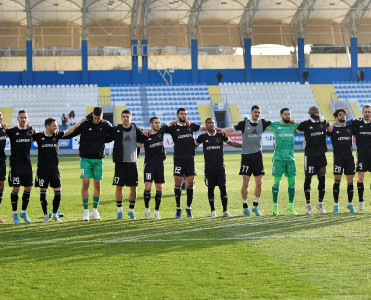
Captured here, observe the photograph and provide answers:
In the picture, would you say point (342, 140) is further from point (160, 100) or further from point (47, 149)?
point (160, 100)

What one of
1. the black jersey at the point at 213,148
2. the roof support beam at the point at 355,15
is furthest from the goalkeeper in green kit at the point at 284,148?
the roof support beam at the point at 355,15

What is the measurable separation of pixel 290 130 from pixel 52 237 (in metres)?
5.28

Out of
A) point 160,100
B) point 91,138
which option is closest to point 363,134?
point 91,138

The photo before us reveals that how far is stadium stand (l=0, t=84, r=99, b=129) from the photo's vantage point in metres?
44.4

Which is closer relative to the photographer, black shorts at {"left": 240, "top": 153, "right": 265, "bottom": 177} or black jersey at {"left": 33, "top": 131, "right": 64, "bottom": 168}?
black jersey at {"left": 33, "top": 131, "right": 64, "bottom": 168}

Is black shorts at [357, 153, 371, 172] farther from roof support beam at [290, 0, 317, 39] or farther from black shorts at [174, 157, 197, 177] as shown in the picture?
roof support beam at [290, 0, 317, 39]

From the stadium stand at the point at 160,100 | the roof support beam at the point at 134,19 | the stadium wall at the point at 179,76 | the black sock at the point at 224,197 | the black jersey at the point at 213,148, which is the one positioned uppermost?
the roof support beam at the point at 134,19

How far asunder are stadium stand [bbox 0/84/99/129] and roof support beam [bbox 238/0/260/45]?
1259 centimetres

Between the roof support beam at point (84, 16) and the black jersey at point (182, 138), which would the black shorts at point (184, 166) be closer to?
the black jersey at point (182, 138)

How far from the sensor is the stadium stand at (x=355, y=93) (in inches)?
1874

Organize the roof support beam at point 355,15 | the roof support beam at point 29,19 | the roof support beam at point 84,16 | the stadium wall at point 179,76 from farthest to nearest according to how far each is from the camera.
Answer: the stadium wall at point 179,76
the roof support beam at point 355,15
the roof support beam at point 29,19
the roof support beam at point 84,16

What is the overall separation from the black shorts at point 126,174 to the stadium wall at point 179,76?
3794 cm

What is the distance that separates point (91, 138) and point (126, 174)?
3.10ft

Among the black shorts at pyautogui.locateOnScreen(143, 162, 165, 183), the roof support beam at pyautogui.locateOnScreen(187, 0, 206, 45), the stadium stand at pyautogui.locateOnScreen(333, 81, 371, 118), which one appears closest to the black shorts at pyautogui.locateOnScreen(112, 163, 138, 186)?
the black shorts at pyautogui.locateOnScreen(143, 162, 165, 183)
